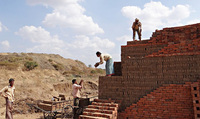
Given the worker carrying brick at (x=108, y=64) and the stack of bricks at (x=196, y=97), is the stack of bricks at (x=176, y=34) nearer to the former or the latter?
the stack of bricks at (x=196, y=97)

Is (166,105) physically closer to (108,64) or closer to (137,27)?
(108,64)

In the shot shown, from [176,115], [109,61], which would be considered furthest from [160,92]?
[109,61]

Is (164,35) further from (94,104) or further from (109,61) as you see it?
(94,104)

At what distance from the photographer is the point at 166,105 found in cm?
484

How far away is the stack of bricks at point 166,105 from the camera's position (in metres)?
4.60

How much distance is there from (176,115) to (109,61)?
3.12m

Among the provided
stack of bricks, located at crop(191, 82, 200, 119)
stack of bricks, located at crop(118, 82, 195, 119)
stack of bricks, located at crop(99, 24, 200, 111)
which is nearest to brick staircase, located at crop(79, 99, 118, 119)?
stack of bricks, located at crop(99, 24, 200, 111)

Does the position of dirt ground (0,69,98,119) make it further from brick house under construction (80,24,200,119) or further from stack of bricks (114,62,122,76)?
stack of bricks (114,62,122,76)

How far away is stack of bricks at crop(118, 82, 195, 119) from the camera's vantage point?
4.60 meters

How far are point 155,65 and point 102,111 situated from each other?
2539 mm

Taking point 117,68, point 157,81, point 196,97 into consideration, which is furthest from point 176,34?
point 117,68

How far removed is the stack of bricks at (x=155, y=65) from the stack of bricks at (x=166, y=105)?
204 mm

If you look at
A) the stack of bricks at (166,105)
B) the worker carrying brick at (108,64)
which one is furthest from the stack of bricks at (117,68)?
the stack of bricks at (166,105)

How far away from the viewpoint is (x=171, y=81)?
496 centimetres
